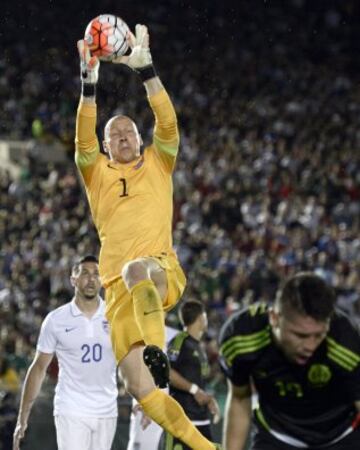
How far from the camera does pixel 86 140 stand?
8742 mm

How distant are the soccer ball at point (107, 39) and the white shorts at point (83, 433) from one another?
108 inches

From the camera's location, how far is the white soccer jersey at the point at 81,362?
9.50 m

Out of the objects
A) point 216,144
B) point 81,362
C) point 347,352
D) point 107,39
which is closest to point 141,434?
point 81,362

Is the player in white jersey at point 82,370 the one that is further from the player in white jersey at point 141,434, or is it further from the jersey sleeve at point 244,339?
the jersey sleeve at point 244,339

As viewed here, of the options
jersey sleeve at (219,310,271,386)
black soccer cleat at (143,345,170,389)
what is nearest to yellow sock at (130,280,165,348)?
black soccer cleat at (143,345,170,389)

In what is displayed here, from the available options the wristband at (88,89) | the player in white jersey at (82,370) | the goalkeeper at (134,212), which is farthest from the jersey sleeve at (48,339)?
the wristband at (88,89)

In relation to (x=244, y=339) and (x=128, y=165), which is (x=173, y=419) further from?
(x=244, y=339)

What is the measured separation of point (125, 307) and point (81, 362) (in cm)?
116

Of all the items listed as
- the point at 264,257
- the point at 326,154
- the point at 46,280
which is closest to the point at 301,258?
the point at 264,257

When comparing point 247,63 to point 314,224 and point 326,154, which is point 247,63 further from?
point 314,224

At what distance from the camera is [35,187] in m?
22.1

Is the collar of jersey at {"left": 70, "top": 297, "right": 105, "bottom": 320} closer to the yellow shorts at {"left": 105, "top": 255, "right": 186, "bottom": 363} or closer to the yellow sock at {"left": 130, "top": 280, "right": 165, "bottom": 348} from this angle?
the yellow shorts at {"left": 105, "top": 255, "right": 186, "bottom": 363}

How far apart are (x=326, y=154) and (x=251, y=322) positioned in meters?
17.9

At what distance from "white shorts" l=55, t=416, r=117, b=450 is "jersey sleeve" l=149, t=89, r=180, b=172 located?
2.05 m
